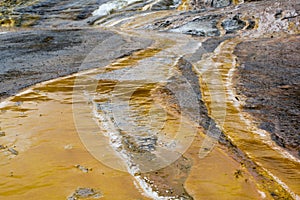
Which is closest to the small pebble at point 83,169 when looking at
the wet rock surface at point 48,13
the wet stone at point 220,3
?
the wet stone at point 220,3

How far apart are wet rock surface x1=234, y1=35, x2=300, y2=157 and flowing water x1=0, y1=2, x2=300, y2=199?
0.26m

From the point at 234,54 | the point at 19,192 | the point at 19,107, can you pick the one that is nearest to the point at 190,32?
the point at 234,54

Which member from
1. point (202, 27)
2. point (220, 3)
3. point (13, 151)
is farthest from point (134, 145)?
point (220, 3)

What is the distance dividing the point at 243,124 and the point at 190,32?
14.8m

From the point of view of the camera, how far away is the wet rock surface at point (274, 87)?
527 centimetres

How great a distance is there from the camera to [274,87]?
7.54 m

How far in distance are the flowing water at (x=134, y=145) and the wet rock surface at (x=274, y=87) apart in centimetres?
26

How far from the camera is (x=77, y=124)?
5469mm

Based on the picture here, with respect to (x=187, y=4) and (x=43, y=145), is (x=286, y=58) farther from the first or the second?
(x=187, y=4)

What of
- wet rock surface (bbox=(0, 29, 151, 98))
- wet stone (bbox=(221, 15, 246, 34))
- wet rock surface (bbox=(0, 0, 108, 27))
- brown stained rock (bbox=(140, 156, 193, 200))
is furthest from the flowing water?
wet rock surface (bbox=(0, 0, 108, 27))

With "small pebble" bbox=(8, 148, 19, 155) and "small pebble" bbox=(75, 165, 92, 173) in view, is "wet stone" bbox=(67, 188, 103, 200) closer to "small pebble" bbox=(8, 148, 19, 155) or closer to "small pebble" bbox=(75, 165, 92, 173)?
"small pebble" bbox=(75, 165, 92, 173)

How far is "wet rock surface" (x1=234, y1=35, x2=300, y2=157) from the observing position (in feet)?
17.3

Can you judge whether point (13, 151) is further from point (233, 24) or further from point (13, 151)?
point (233, 24)

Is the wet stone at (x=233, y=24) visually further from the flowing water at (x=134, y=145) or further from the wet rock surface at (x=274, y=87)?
the flowing water at (x=134, y=145)
